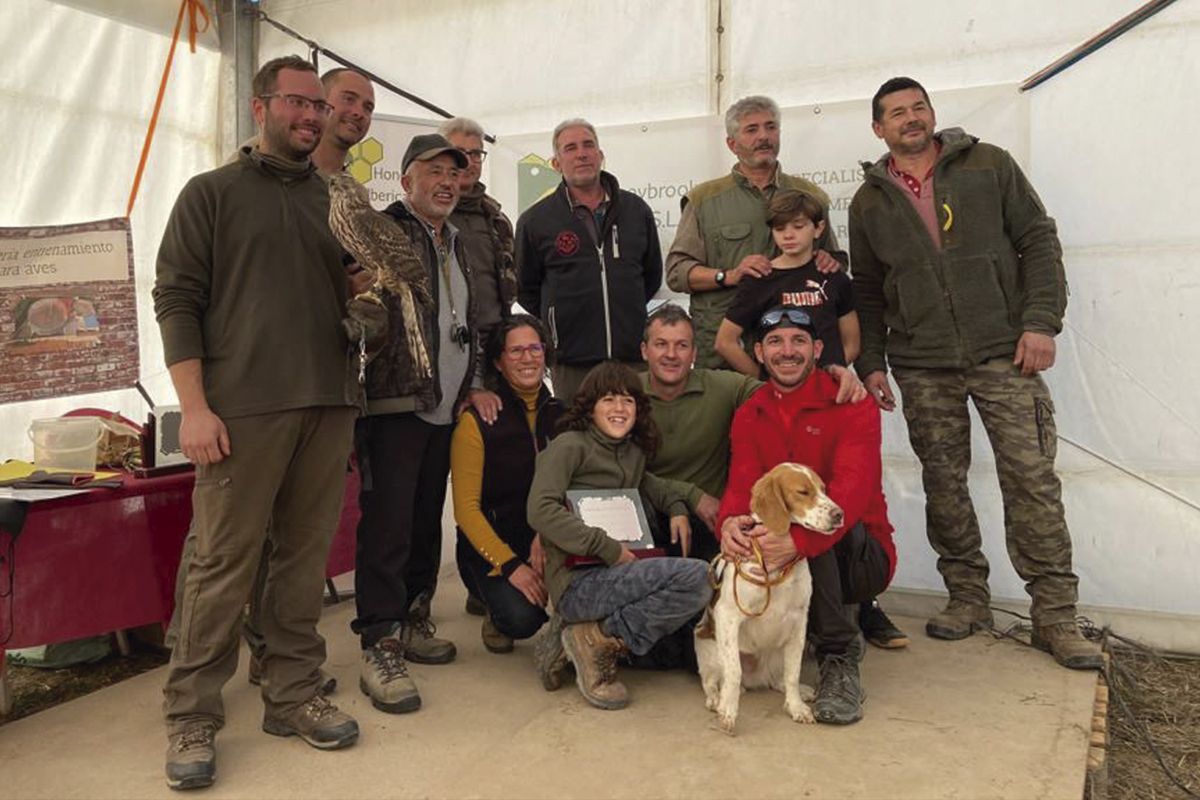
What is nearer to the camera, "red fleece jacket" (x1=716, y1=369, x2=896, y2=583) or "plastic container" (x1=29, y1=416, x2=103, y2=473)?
"red fleece jacket" (x1=716, y1=369, x2=896, y2=583)

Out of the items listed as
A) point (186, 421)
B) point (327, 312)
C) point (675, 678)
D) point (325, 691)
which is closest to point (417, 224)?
point (327, 312)

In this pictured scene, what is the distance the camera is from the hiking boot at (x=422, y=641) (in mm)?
3273

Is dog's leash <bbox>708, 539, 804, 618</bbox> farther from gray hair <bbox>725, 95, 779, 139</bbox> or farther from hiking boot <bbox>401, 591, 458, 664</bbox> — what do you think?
gray hair <bbox>725, 95, 779, 139</bbox>

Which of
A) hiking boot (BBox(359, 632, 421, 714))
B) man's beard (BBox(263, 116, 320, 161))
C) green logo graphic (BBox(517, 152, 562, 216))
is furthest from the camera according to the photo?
green logo graphic (BBox(517, 152, 562, 216))

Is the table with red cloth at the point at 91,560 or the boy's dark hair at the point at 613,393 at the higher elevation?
the boy's dark hair at the point at 613,393

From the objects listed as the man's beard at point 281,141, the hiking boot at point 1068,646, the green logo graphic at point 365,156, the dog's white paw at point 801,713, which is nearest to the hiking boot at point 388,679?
the dog's white paw at point 801,713

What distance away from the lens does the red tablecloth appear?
278cm

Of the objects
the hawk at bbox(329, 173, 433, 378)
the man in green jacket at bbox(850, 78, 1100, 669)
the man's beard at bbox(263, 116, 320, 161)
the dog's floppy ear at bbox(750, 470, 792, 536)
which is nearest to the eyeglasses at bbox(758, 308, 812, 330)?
the dog's floppy ear at bbox(750, 470, 792, 536)

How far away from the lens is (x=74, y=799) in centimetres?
232

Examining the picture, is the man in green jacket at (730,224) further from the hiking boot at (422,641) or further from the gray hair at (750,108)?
the hiking boot at (422,641)

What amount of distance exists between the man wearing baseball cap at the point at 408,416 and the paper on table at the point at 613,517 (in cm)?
55

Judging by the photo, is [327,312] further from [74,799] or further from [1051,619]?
[1051,619]

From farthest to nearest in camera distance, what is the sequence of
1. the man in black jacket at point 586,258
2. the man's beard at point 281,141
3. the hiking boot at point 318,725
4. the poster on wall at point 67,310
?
the poster on wall at point 67,310 → the man in black jacket at point 586,258 → the hiking boot at point 318,725 → the man's beard at point 281,141

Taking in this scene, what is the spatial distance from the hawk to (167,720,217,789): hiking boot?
1.12 m
